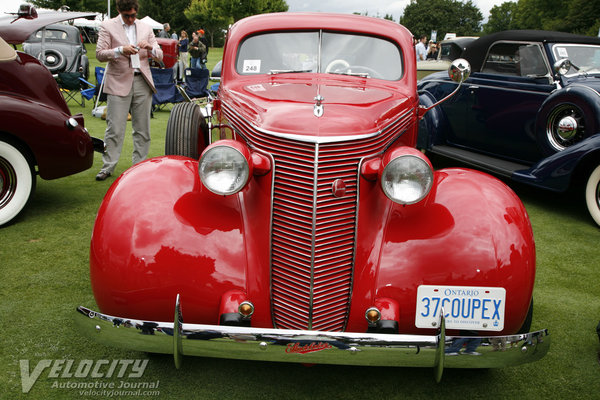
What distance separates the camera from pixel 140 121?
5922 mm

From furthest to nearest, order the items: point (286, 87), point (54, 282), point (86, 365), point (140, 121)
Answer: point (140, 121)
point (54, 282)
point (286, 87)
point (86, 365)

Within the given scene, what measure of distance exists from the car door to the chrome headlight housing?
4.15 meters

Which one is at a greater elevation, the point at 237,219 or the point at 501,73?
the point at 501,73

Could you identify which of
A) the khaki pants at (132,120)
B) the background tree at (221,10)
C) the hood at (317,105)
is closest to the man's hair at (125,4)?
the khaki pants at (132,120)

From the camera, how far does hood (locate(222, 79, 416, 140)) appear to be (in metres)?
2.45

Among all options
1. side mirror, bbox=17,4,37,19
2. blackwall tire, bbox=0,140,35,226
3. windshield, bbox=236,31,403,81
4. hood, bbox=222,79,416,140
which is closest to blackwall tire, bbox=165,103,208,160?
windshield, bbox=236,31,403,81

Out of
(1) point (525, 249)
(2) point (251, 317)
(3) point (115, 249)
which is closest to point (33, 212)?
(3) point (115, 249)

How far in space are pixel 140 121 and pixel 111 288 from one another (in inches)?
155

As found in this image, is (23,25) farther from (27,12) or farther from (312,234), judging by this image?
(312,234)

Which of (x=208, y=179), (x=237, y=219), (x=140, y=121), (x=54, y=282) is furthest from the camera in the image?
(x=140, y=121)

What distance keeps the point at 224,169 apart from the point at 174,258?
0.44 metres

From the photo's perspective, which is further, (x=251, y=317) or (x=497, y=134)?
(x=497, y=134)

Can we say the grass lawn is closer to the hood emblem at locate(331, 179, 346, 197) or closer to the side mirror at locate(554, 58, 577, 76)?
the hood emblem at locate(331, 179, 346, 197)

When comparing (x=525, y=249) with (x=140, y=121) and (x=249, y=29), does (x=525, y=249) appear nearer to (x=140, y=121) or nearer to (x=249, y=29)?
(x=249, y=29)
